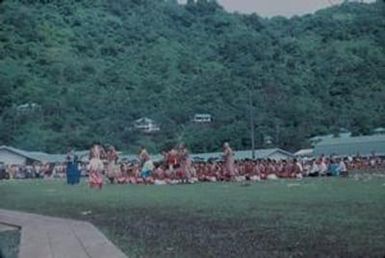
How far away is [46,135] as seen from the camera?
87.8 meters

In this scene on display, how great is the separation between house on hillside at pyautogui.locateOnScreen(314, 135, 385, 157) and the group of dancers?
107 feet

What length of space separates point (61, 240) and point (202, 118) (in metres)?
72.5

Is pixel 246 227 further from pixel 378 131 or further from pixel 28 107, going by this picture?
pixel 378 131

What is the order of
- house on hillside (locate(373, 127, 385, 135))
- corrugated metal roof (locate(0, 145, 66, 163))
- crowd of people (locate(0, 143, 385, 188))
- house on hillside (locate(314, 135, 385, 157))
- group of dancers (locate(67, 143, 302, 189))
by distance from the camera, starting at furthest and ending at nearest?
corrugated metal roof (locate(0, 145, 66, 163)) < house on hillside (locate(373, 127, 385, 135)) < house on hillside (locate(314, 135, 385, 157)) < group of dancers (locate(67, 143, 302, 189)) < crowd of people (locate(0, 143, 385, 188))

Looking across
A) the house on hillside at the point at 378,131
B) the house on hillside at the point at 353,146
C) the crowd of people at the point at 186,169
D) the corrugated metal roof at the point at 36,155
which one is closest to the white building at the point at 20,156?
the corrugated metal roof at the point at 36,155

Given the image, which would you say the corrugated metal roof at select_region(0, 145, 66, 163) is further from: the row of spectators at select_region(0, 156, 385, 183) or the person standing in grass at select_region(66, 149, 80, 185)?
the person standing in grass at select_region(66, 149, 80, 185)

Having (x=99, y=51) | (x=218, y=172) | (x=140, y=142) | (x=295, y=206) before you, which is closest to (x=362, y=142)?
(x=140, y=142)

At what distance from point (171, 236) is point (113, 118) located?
77.7 meters

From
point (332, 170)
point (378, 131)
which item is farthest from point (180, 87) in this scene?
point (332, 170)

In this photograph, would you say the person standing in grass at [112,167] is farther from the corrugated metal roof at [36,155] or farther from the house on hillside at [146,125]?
the corrugated metal roof at [36,155]

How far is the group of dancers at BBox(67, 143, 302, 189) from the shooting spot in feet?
99.8

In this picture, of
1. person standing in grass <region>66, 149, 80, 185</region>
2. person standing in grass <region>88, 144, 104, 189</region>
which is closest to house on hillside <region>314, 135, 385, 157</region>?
person standing in grass <region>66, 149, 80, 185</region>

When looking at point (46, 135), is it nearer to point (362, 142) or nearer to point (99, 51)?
point (99, 51)

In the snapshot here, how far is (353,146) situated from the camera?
226 ft
